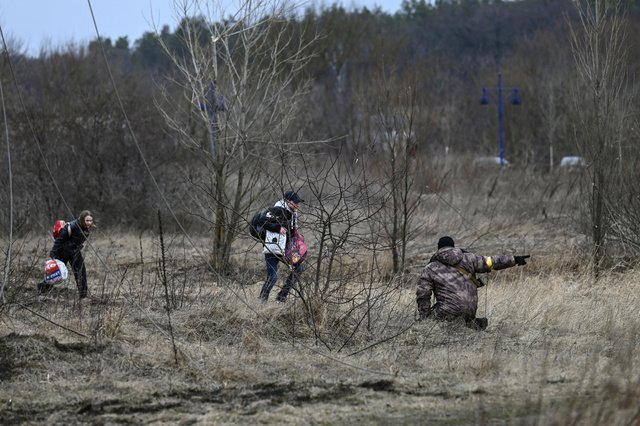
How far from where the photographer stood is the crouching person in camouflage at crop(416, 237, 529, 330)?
1047 cm

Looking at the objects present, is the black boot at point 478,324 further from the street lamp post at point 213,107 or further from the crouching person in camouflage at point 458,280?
the street lamp post at point 213,107

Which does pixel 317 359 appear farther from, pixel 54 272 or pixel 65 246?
pixel 65 246

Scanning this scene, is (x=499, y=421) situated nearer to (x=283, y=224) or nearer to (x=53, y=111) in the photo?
(x=283, y=224)

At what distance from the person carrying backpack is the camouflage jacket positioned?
4.73 ft

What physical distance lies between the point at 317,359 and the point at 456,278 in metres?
1.99

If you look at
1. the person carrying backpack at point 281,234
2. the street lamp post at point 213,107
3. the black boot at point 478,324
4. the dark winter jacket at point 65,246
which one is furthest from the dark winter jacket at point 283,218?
the street lamp post at point 213,107

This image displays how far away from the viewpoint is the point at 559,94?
39.6 meters

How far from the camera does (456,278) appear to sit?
10492 millimetres

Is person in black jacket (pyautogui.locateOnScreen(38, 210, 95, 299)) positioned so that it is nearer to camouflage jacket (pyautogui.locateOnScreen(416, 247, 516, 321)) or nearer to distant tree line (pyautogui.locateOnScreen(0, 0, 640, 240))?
distant tree line (pyautogui.locateOnScreen(0, 0, 640, 240))

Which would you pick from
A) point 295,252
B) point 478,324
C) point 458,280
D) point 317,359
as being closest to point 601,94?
point 458,280

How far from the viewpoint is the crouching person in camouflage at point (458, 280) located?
34.3 ft

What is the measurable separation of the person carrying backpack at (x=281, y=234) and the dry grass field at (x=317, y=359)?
354 millimetres

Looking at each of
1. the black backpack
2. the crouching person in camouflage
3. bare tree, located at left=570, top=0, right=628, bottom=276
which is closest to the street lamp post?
the black backpack

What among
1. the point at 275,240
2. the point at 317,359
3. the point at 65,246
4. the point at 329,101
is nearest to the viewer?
the point at 317,359
